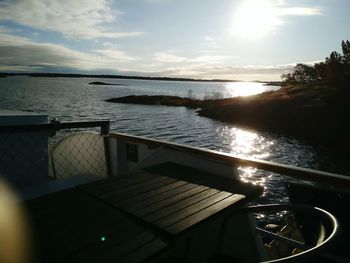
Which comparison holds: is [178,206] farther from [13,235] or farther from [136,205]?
[13,235]

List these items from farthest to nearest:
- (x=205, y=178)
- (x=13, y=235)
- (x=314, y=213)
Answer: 1. (x=205, y=178)
2. (x=314, y=213)
3. (x=13, y=235)

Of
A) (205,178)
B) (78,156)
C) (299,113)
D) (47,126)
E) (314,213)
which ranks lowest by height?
(299,113)

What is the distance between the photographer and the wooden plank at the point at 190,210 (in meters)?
2.27

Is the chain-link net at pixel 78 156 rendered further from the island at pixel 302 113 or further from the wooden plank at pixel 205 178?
the island at pixel 302 113

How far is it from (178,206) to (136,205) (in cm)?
36

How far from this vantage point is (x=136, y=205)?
2.59m

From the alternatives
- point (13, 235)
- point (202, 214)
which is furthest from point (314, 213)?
point (13, 235)

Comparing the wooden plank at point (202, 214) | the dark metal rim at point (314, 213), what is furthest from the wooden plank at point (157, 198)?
the dark metal rim at point (314, 213)

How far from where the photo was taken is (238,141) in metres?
29.0

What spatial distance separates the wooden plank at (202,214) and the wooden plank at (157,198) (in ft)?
1.38

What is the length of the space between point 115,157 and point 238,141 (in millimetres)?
25049

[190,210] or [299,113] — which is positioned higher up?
[190,210]

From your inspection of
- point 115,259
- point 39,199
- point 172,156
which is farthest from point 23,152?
point 115,259

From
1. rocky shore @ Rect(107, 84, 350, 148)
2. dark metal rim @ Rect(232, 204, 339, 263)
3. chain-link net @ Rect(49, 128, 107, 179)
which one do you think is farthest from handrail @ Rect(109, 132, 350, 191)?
rocky shore @ Rect(107, 84, 350, 148)
